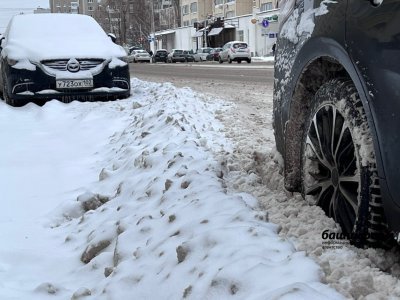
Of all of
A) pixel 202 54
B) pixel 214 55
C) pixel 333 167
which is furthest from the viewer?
pixel 202 54

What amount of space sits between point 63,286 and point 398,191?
1.84 metres

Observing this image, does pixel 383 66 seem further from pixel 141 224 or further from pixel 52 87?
pixel 52 87

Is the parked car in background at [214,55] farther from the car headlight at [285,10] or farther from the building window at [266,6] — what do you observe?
the car headlight at [285,10]

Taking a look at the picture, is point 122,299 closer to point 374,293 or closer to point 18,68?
point 374,293

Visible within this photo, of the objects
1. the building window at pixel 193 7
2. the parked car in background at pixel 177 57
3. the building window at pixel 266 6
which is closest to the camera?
the parked car in background at pixel 177 57

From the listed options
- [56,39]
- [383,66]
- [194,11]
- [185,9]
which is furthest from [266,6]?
[383,66]

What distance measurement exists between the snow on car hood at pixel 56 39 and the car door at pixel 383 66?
7106mm

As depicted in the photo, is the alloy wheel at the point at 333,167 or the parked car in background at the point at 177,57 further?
the parked car in background at the point at 177,57

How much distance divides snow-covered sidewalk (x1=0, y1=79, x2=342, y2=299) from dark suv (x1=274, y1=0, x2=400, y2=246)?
0.34 m

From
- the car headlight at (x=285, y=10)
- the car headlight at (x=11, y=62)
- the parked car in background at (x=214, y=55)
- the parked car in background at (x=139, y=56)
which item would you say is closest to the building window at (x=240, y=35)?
the parked car in background at (x=139, y=56)

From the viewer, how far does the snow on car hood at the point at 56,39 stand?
869 centimetres

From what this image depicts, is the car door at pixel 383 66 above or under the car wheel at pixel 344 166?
above

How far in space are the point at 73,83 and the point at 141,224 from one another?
6006 mm

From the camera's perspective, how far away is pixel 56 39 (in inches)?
366
